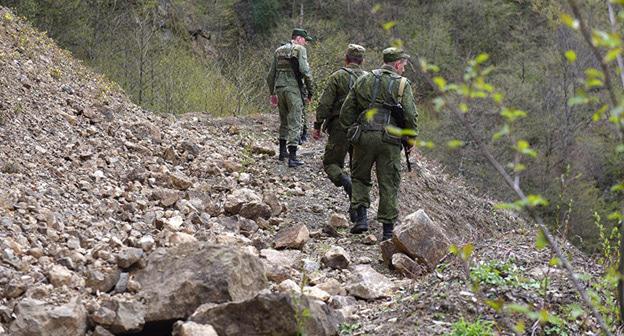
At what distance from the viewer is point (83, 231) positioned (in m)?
5.89

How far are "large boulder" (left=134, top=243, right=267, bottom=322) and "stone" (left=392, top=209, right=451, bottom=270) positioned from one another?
161 centimetres

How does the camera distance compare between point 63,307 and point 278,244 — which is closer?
point 63,307

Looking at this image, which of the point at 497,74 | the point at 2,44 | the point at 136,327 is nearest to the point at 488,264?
the point at 136,327

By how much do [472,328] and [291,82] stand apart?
5683mm

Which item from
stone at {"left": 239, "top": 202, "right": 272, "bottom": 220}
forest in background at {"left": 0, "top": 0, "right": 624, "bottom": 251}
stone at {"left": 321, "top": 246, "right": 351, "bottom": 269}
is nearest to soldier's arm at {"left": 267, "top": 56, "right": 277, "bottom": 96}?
stone at {"left": 239, "top": 202, "right": 272, "bottom": 220}

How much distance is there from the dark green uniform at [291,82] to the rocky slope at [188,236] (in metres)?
0.60

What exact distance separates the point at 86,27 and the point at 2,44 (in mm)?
12122

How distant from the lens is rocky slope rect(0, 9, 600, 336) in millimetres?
4285

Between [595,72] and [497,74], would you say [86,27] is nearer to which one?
[497,74]

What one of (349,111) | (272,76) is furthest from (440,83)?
(272,76)

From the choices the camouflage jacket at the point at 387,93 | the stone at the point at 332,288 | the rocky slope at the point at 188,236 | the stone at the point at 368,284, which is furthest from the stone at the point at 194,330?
the camouflage jacket at the point at 387,93

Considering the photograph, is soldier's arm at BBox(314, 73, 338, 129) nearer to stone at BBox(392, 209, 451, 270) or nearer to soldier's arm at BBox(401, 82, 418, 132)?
soldier's arm at BBox(401, 82, 418, 132)

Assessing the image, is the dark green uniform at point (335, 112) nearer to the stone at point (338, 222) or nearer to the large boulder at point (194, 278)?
the stone at point (338, 222)

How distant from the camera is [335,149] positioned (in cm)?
767
